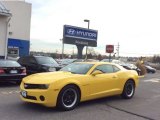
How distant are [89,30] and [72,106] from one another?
25316 millimetres

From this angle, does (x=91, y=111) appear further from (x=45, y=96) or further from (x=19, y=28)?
(x=19, y=28)

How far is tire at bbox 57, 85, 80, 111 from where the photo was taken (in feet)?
26.6

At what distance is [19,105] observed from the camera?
885cm

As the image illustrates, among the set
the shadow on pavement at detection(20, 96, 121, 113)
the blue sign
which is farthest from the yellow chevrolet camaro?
the blue sign

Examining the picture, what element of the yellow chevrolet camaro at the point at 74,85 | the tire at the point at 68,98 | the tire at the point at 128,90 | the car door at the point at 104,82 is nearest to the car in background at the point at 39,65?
the tire at the point at 128,90

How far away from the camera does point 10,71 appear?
1350 cm

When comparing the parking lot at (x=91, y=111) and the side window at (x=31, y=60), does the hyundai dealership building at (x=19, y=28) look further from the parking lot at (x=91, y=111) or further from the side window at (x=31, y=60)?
the parking lot at (x=91, y=111)

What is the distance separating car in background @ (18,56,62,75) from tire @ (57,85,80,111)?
753 centimetres

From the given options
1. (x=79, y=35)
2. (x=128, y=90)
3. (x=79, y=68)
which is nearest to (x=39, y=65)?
(x=128, y=90)

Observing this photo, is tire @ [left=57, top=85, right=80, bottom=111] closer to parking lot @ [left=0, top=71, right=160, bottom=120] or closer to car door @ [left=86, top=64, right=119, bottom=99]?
parking lot @ [left=0, top=71, right=160, bottom=120]

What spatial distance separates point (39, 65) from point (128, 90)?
664 centimetres

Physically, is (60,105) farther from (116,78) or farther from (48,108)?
(116,78)

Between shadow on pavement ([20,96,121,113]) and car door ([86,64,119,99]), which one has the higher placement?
car door ([86,64,119,99])

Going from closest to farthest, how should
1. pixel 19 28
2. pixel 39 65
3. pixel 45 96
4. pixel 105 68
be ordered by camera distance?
pixel 45 96 < pixel 105 68 < pixel 39 65 < pixel 19 28
